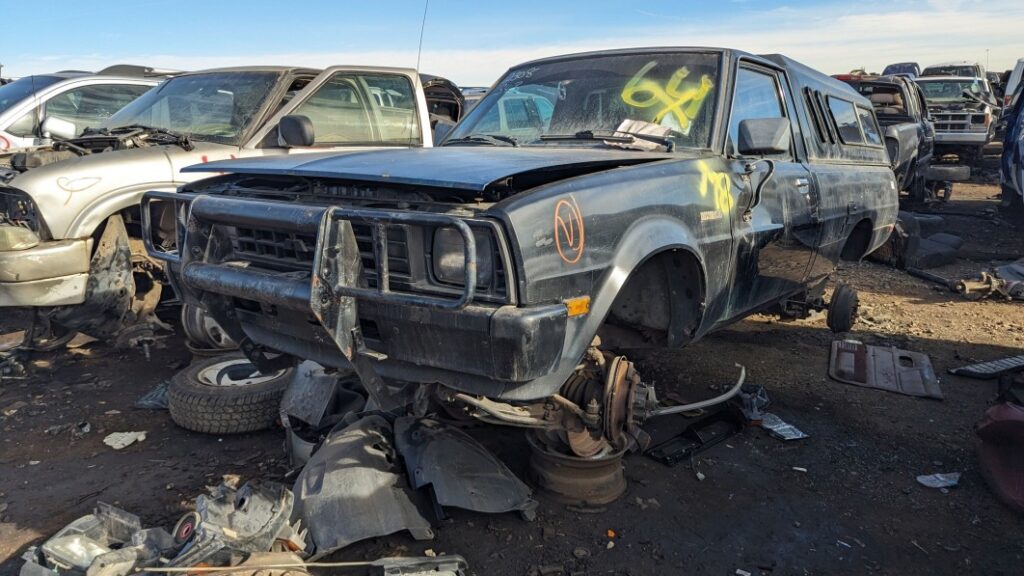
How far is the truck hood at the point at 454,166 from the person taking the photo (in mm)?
2348

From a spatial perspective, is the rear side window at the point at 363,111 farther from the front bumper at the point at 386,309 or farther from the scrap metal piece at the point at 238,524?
the scrap metal piece at the point at 238,524

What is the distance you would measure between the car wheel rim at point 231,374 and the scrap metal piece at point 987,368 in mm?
4400

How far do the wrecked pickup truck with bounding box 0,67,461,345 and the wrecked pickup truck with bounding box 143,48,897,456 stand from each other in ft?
5.11

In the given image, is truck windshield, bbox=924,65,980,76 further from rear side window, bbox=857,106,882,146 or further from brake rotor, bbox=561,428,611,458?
brake rotor, bbox=561,428,611,458

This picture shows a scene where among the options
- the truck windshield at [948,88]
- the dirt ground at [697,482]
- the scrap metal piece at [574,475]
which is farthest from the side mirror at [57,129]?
the truck windshield at [948,88]

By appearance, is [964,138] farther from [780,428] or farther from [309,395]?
[309,395]

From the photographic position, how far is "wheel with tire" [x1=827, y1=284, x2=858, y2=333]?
5.32 metres

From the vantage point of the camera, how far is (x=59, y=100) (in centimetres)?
654

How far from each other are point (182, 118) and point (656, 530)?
15.3ft

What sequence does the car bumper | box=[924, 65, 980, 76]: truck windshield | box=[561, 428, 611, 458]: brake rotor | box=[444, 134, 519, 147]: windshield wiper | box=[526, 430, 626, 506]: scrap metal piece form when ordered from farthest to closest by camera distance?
box=[924, 65, 980, 76]: truck windshield, the car bumper, box=[444, 134, 519, 147]: windshield wiper, box=[526, 430, 626, 506]: scrap metal piece, box=[561, 428, 611, 458]: brake rotor

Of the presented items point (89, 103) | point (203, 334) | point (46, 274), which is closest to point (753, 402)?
point (203, 334)

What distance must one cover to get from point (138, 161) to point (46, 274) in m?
0.91

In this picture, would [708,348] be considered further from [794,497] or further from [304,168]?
[304,168]

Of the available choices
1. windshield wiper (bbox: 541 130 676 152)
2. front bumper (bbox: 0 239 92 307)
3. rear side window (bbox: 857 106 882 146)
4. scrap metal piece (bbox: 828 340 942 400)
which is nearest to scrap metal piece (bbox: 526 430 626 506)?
Result: windshield wiper (bbox: 541 130 676 152)
